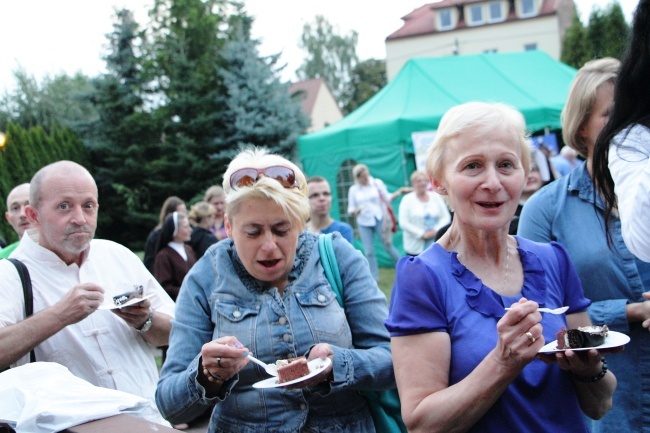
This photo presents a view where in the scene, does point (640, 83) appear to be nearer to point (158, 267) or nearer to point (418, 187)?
point (158, 267)

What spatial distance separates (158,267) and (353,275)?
17.0 ft

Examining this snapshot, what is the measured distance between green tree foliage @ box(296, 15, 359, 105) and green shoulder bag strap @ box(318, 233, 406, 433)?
7023 cm

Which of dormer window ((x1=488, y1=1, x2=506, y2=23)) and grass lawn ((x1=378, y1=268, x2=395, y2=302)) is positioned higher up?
dormer window ((x1=488, y1=1, x2=506, y2=23))

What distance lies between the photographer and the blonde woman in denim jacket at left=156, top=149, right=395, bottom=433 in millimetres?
2506

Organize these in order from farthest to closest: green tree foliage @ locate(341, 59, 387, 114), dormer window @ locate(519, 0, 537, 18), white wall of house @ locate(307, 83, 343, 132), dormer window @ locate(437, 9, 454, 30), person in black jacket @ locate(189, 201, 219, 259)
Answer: green tree foliage @ locate(341, 59, 387, 114), dormer window @ locate(437, 9, 454, 30), white wall of house @ locate(307, 83, 343, 132), dormer window @ locate(519, 0, 537, 18), person in black jacket @ locate(189, 201, 219, 259)

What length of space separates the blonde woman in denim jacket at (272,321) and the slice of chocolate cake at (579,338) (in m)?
0.84

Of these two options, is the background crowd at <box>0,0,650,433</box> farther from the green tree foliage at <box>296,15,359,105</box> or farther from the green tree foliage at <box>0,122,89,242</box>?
the green tree foliage at <box>296,15,359,105</box>

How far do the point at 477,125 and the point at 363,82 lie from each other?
6868 cm

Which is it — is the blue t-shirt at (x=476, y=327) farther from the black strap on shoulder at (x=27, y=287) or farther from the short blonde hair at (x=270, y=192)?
the black strap on shoulder at (x=27, y=287)

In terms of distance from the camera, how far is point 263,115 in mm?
27141

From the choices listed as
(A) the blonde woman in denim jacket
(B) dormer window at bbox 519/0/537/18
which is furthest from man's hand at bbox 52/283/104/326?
(B) dormer window at bbox 519/0/537/18

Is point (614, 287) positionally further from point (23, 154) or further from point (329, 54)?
point (329, 54)

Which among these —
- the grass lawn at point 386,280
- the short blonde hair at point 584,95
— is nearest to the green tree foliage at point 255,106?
the grass lawn at point 386,280

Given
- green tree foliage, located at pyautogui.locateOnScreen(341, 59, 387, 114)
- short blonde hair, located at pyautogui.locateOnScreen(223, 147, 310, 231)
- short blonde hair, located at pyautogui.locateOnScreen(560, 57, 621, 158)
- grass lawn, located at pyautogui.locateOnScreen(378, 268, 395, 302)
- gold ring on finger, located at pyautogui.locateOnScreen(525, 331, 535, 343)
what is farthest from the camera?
green tree foliage, located at pyautogui.locateOnScreen(341, 59, 387, 114)
